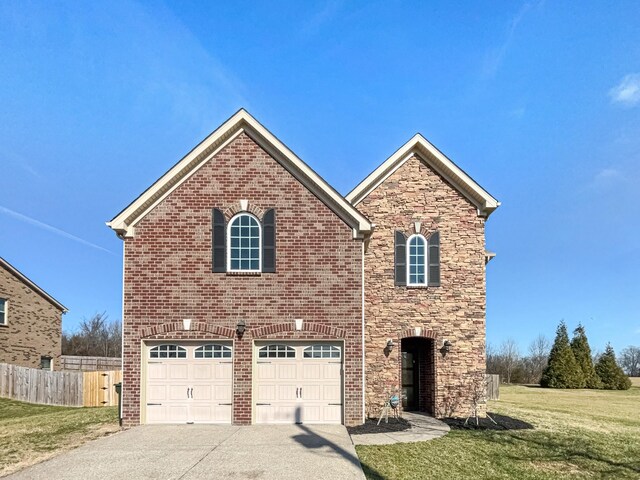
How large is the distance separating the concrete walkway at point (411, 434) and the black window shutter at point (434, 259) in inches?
169

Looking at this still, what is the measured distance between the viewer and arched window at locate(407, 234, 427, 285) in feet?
51.9

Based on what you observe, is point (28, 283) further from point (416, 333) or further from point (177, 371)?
point (416, 333)

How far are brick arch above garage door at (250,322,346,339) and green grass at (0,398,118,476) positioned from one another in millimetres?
4878

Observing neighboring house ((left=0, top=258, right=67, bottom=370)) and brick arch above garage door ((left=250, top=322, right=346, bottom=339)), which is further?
neighboring house ((left=0, top=258, right=67, bottom=370))

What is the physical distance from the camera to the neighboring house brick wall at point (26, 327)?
27263 millimetres

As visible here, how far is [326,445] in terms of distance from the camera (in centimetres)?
1081

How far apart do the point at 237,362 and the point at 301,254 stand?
139 inches

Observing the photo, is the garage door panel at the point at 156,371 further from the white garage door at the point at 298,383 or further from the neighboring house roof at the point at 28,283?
the neighboring house roof at the point at 28,283

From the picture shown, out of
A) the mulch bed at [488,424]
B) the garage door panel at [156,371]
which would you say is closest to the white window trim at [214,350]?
the garage door panel at [156,371]

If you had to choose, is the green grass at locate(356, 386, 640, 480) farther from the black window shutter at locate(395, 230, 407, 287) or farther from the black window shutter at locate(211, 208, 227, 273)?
the black window shutter at locate(211, 208, 227, 273)

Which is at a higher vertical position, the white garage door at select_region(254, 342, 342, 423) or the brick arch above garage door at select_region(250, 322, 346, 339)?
the brick arch above garage door at select_region(250, 322, 346, 339)

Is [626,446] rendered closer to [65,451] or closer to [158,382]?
[158,382]

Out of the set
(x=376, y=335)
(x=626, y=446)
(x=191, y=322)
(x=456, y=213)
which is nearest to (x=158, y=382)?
(x=191, y=322)

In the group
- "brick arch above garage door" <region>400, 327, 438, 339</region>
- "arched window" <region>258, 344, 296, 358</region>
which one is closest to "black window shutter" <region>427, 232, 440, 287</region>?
"brick arch above garage door" <region>400, 327, 438, 339</region>
